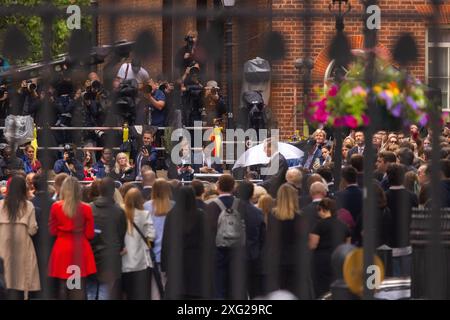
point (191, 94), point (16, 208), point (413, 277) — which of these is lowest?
point (413, 277)

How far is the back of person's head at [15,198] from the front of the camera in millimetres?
6562

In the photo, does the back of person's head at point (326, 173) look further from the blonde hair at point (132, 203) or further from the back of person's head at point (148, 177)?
the blonde hair at point (132, 203)

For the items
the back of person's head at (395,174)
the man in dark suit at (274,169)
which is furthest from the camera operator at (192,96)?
the back of person's head at (395,174)

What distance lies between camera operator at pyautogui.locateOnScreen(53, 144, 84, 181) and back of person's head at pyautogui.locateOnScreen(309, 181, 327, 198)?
11.5 ft

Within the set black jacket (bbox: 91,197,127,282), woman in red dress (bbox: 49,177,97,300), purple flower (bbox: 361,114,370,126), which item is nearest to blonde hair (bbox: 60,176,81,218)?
woman in red dress (bbox: 49,177,97,300)

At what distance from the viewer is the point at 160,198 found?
9.05 meters

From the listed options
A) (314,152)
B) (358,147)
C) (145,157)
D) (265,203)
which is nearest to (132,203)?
(265,203)

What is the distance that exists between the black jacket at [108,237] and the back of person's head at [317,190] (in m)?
2.03

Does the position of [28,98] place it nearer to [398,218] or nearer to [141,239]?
[141,239]

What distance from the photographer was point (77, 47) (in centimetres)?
541

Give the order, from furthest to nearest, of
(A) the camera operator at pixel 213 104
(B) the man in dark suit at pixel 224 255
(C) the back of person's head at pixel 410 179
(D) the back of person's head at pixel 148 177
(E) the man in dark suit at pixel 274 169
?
(C) the back of person's head at pixel 410 179, (D) the back of person's head at pixel 148 177, (E) the man in dark suit at pixel 274 169, (B) the man in dark suit at pixel 224 255, (A) the camera operator at pixel 213 104
